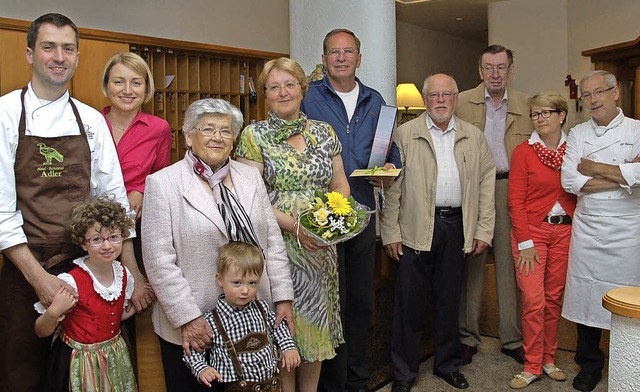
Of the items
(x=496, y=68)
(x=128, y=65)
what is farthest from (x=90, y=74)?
(x=496, y=68)

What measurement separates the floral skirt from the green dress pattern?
2.55 feet

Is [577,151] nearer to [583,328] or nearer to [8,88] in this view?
[583,328]

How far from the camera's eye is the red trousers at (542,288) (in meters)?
3.68

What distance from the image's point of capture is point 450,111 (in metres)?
3.54

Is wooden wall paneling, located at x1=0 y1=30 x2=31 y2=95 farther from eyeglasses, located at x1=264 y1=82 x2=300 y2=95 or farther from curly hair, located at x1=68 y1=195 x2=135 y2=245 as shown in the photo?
curly hair, located at x1=68 y1=195 x2=135 y2=245

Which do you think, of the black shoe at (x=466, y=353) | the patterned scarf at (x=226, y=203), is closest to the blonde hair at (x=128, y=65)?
the patterned scarf at (x=226, y=203)

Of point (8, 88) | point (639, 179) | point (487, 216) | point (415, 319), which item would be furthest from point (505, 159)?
point (8, 88)

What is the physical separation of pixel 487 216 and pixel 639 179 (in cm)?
79

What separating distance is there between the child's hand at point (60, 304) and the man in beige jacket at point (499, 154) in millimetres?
2532

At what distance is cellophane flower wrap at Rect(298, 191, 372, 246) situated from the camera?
101 inches

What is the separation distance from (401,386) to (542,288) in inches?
37.8

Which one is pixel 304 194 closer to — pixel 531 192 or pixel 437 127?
pixel 437 127

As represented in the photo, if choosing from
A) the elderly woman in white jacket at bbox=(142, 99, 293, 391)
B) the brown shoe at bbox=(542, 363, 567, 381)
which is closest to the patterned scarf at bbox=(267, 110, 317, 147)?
the elderly woman in white jacket at bbox=(142, 99, 293, 391)

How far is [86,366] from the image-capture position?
7.48 ft
